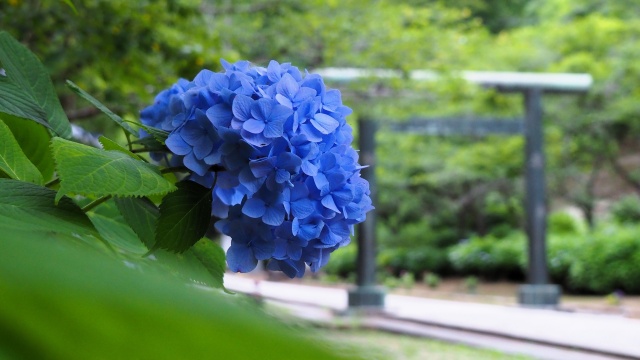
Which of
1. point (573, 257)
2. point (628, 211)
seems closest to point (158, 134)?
point (573, 257)

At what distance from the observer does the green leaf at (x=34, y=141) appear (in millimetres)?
805

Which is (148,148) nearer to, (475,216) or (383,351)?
(383,351)

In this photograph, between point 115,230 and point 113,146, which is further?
point 115,230

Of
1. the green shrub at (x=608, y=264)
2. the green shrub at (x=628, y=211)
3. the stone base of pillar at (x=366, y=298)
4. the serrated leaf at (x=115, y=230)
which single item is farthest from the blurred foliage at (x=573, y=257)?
the serrated leaf at (x=115, y=230)

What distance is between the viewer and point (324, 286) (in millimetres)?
18188

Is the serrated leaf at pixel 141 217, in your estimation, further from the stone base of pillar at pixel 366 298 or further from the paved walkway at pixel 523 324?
Answer: the stone base of pillar at pixel 366 298

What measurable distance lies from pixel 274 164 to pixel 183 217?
0.09 metres

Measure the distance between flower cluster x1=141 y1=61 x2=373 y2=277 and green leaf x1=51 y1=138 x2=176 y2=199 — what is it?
0.06 meters

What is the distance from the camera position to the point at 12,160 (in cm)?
67

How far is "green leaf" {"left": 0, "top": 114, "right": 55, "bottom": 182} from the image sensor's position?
805 mm

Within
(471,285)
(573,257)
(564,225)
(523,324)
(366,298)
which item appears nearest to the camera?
(523,324)

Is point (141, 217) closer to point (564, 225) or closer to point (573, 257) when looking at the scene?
point (573, 257)

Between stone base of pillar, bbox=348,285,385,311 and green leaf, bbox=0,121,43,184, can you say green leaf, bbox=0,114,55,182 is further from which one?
stone base of pillar, bbox=348,285,385,311

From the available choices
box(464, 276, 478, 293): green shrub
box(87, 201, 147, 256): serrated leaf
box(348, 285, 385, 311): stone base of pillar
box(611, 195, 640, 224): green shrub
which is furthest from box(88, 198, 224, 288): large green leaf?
box(611, 195, 640, 224): green shrub
